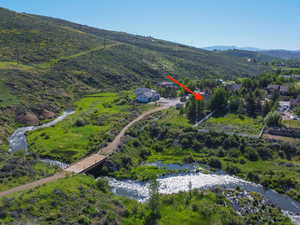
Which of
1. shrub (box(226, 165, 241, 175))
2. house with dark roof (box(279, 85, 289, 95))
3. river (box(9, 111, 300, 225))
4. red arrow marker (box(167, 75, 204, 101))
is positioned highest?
house with dark roof (box(279, 85, 289, 95))

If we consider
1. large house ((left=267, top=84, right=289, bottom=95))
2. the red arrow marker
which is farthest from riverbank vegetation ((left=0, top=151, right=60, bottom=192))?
large house ((left=267, top=84, right=289, bottom=95))

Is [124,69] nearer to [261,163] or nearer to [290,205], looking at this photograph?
[261,163]

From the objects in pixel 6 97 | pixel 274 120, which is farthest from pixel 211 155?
pixel 6 97

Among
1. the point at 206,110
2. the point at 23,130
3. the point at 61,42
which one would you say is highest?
the point at 61,42

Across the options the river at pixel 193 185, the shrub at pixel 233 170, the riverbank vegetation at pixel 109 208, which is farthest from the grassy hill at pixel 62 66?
the shrub at pixel 233 170

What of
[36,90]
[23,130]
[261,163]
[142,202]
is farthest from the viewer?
[36,90]

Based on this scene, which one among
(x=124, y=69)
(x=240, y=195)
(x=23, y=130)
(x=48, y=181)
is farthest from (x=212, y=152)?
(x=124, y=69)

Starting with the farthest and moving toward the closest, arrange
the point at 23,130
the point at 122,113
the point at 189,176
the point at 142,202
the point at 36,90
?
the point at 36,90 → the point at 122,113 → the point at 23,130 → the point at 189,176 → the point at 142,202

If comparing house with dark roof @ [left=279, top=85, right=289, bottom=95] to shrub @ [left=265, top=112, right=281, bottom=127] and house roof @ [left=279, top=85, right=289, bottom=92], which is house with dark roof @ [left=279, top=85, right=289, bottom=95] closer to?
house roof @ [left=279, top=85, right=289, bottom=92]
